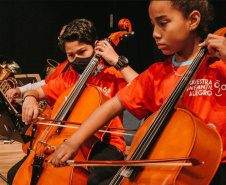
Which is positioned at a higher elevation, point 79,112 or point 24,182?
point 79,112

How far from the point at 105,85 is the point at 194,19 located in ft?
2.49

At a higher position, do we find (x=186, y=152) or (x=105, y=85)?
(x=186, y=152)

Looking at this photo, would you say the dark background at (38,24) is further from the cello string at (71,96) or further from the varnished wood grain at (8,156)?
the cello string at (71,96)

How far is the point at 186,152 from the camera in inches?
32.1

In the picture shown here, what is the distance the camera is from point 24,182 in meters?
1.32

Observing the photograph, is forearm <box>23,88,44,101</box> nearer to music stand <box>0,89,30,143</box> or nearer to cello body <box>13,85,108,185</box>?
cello body <box>13,85,108,185</box>

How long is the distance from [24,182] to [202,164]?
841 mm

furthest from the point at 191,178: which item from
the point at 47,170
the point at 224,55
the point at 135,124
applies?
the point at 135,124

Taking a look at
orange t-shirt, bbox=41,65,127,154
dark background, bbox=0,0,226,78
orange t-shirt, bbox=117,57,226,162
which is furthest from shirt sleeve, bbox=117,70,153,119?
dark background, bbox=0,0,226,78

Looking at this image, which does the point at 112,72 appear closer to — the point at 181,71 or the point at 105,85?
the point at 105,85

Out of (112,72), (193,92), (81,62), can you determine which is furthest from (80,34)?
(193,92)

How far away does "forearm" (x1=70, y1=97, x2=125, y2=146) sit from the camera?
1.07 meters

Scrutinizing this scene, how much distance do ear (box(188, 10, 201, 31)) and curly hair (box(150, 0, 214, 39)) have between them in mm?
13

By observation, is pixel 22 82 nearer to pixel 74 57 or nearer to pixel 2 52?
pixel 2 52
